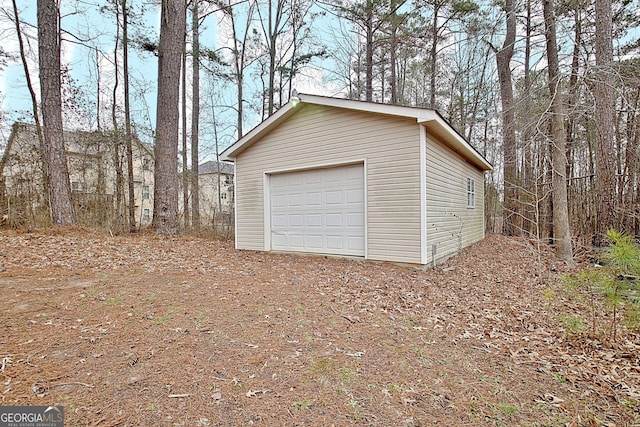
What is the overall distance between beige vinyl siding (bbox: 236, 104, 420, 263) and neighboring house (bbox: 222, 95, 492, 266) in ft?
0.06

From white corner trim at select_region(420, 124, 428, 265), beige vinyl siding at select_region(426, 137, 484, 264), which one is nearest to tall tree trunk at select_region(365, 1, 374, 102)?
beige vinyl siding at select_region(426, 137, 484, 264)

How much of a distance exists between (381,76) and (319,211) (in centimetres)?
1068

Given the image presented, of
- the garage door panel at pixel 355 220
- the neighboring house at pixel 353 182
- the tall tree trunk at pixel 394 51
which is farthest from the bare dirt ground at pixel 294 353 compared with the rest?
the tall tree trunk at pixel 394 51

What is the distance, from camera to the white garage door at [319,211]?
21.7 ft

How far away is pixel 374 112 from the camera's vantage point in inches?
237

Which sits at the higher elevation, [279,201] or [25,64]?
[25,64]

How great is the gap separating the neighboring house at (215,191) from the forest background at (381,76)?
893 millimetres

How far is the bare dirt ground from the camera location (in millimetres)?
1903

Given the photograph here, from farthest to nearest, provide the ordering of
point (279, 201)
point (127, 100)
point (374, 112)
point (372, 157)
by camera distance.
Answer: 1. point (127, 100)
2. point (279, 201)
3. point (372, 157)
4. point (374, 112)

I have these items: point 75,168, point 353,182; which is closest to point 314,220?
point 353,182

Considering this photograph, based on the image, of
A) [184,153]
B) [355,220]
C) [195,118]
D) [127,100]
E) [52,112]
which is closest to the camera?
[355,220]

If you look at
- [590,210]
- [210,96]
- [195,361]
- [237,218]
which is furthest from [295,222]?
[210,96]

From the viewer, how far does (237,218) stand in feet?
27.2

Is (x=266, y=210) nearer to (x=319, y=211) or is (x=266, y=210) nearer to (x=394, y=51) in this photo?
(x=319, y=211)
